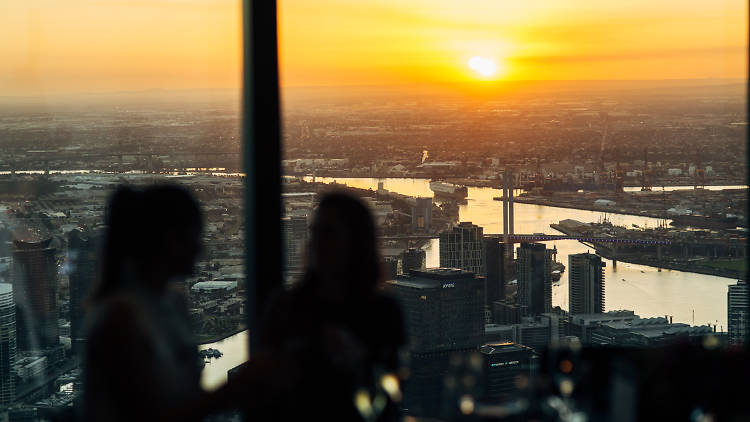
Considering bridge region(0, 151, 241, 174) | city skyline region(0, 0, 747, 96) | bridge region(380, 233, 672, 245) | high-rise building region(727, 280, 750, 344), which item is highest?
city skyline region(0, 0, 747, 96)

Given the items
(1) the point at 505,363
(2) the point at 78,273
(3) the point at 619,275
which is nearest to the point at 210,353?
(2) the point at 78,273

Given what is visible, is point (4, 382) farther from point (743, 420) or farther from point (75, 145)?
point (743, 420)

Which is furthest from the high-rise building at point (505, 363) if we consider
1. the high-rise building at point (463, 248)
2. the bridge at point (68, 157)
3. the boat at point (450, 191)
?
the bridge at point (68, 157)

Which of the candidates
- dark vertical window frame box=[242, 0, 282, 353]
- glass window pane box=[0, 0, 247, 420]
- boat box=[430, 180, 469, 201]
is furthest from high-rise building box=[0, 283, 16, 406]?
boat box=[430, 180, 469, 201]

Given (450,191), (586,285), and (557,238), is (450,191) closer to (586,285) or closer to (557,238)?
(557,238)

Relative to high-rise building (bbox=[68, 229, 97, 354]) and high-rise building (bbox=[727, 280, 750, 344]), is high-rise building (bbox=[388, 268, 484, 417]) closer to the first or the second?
high-rise building (bbox=[727, 280, 750, 344])
